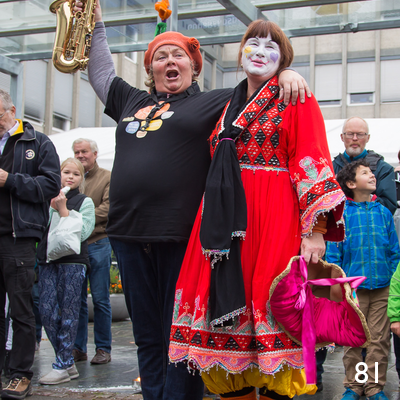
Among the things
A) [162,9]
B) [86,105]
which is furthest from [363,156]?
[86,105]

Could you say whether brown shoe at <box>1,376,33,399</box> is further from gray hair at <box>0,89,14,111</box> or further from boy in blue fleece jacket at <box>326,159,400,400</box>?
boy in blue fleece jacket at <box>326,159,400,400</box>

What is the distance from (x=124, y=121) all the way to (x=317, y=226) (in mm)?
1136

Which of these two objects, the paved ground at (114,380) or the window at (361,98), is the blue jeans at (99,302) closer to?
the paved ground at (114,380)

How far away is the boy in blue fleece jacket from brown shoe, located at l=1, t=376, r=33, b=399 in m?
2.21

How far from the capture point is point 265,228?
8.13ft

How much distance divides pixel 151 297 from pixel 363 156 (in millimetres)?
2951

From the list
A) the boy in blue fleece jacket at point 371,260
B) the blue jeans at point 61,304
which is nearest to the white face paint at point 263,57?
the boy in blue fleece jacket at point 371,260

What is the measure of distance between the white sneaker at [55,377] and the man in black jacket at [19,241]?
0.34 metres

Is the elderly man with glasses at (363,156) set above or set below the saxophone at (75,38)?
below

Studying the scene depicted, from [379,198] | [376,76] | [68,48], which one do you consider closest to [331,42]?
[376,76]

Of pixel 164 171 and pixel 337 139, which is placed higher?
pixel 337 139

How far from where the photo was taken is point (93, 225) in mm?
5094

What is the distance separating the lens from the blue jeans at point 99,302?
17.4 feet

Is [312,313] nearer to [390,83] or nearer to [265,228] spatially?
[265,228]
